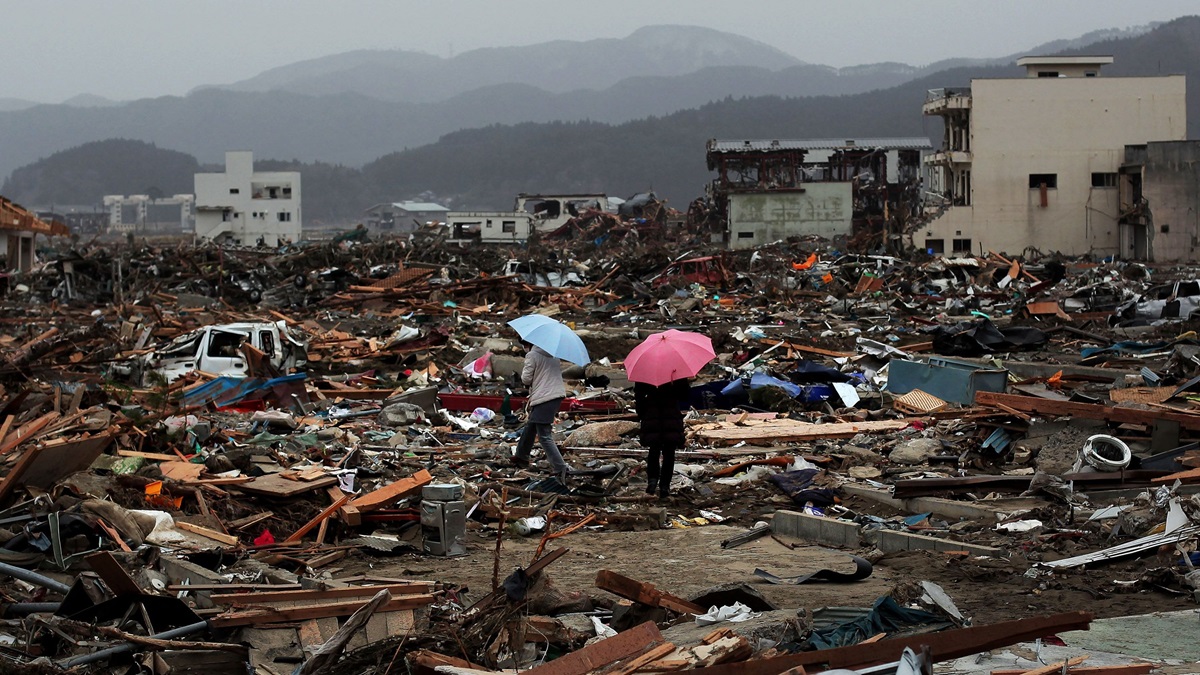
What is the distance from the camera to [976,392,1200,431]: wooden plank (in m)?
10.1

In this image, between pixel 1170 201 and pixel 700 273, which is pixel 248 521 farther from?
pixel 1170 201

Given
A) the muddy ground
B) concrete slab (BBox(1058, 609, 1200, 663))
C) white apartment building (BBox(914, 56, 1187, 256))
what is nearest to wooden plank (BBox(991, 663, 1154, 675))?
concrete slab (BBox(1058, 609, 1200, 663))

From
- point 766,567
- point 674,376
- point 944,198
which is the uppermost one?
point 944,198

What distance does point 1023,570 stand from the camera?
298 inches

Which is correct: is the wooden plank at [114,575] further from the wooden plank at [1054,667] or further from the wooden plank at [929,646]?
the wooden plank at [1054,667]

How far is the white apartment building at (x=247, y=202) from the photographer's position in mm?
84125

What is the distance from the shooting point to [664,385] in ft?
34.3

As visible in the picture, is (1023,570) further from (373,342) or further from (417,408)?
(373,342)

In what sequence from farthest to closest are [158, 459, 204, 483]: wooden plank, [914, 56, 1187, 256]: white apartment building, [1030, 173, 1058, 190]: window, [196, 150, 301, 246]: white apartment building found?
1. [196, 150, 301, 246]: white apartment building
2. [1030, 173, 1058, 190]: window
3. [914, 56, 1187, 256]: white apartment building
4. [158, 459, 204, 483]: wooden plank

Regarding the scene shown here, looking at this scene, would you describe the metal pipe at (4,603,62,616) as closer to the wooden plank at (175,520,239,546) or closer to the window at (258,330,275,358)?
the wooden plank at (175,520,239,546)

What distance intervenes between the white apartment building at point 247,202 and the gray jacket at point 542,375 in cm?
7574

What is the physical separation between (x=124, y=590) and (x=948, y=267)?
2933cm

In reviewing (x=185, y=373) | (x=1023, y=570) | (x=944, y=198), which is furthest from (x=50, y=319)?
(x=944, y=198)

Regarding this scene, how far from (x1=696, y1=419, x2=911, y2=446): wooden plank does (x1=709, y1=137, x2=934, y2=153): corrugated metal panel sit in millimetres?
55366
